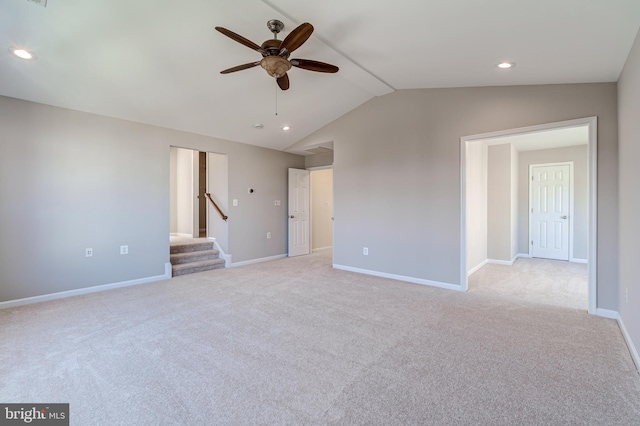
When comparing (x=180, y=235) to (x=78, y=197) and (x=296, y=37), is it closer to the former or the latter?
(x=78, y=197)

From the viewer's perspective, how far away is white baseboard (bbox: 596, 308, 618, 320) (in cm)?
307

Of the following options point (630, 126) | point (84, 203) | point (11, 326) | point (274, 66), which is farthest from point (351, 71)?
point (11, 326)

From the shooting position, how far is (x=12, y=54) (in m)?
2.88

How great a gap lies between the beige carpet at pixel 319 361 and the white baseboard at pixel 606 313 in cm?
15

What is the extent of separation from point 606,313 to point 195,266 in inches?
227

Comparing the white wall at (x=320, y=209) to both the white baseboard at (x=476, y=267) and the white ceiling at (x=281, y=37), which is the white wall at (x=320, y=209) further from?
the white baseboard at (x=476, y=267)

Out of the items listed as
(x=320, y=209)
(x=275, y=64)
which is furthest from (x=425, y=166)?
(x=320, y=209)

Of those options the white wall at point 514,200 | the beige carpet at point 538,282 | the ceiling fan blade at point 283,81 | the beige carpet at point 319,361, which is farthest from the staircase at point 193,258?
the white wall at point 514,200

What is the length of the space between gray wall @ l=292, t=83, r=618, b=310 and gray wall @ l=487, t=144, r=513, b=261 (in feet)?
8.41

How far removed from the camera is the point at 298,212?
7094 mm

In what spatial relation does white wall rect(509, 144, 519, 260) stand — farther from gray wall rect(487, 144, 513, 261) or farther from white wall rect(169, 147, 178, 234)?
white wall rect(169, 147, 178, 234)

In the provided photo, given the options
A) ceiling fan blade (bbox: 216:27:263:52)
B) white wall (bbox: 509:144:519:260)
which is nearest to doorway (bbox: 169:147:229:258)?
ceiling fan blade (bbox: 216:27:263:52)

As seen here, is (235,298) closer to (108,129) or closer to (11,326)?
(11,326)

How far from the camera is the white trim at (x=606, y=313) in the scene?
10.1ft
